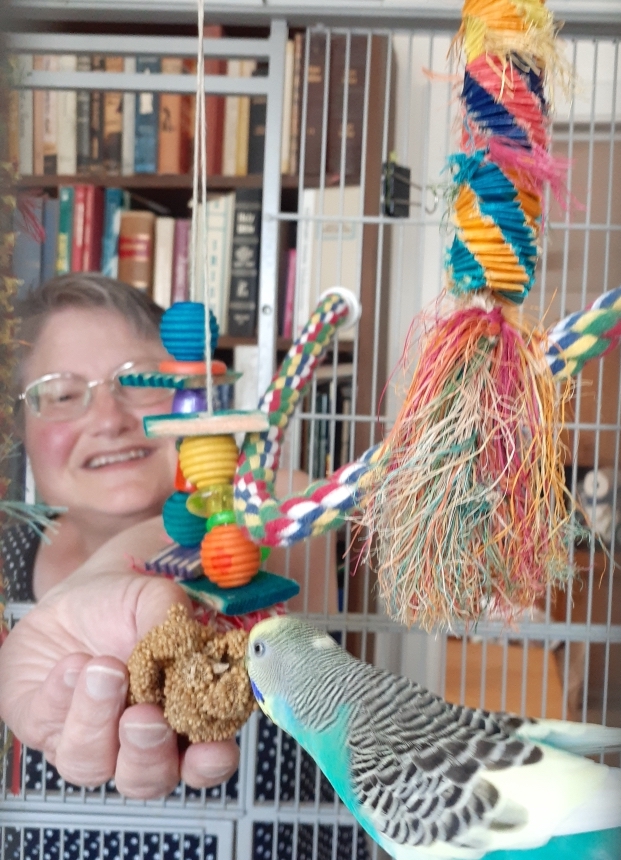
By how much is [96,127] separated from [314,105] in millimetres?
251

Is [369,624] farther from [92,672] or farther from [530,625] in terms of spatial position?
[92,672]

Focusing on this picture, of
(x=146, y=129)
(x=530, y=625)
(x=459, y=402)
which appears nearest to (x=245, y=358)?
(x=146, y=129)

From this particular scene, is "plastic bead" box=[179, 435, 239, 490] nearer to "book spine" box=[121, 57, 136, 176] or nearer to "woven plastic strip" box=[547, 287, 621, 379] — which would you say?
"woven plastic strip" box=[547, 287, 621, 379]

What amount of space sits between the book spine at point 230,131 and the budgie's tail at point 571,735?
0.71 metres

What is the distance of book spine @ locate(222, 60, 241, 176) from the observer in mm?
880

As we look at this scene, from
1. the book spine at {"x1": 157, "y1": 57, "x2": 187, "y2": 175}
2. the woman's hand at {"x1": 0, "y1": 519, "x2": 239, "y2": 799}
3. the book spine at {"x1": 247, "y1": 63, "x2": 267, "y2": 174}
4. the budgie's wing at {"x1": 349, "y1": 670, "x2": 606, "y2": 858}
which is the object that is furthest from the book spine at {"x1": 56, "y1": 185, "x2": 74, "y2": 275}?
the budgie's wing at {"x1": 349, "y1": 670, "x2": 606, "y2": 858}

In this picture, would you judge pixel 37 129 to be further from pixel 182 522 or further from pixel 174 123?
pixel 182 522

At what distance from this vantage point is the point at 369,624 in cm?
73

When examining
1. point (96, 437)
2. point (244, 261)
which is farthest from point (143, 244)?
point (96, 437)

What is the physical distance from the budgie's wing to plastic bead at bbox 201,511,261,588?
133mm

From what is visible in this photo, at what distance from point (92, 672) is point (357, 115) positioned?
2.14 feet

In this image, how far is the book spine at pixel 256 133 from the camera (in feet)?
2.89

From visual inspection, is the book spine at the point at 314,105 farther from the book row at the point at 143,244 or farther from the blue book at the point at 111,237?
the blue book at the point at 111,237

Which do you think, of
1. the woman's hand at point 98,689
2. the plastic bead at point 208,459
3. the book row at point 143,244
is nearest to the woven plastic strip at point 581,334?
the plastic bead at point 208,459
